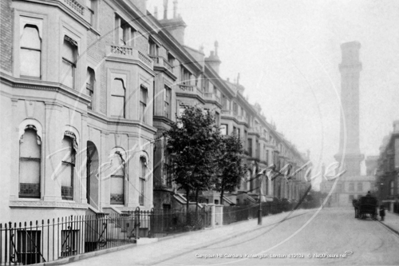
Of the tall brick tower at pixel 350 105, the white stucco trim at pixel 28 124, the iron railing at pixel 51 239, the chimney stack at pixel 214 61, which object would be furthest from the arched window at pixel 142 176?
the chimney stack at pixel 214 61

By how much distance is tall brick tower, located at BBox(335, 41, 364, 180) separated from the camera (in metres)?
16.1

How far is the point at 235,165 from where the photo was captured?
4038 centimetres

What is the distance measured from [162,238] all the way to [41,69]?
31.3ft

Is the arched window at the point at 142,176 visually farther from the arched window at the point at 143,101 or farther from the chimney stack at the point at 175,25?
the chimney stack at the point at 175,25

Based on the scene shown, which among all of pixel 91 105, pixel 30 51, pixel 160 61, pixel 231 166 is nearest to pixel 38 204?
pixel 30 51

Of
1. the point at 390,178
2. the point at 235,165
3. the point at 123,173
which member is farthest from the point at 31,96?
the point at 235,165

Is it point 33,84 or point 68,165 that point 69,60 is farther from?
point 68,165

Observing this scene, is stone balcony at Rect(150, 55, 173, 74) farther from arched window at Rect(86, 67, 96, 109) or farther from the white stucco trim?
the white stucco trim

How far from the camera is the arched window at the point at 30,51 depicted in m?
17.5

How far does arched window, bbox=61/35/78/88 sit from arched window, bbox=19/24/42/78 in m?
1.08

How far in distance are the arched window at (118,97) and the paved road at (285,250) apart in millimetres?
7119

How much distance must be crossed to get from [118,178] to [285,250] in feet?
34.5

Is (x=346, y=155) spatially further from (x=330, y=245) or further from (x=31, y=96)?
(x=31, y=96)

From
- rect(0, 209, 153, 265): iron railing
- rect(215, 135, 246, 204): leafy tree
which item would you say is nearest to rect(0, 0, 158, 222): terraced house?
rect(0, 209, 153, 265): iron railing
